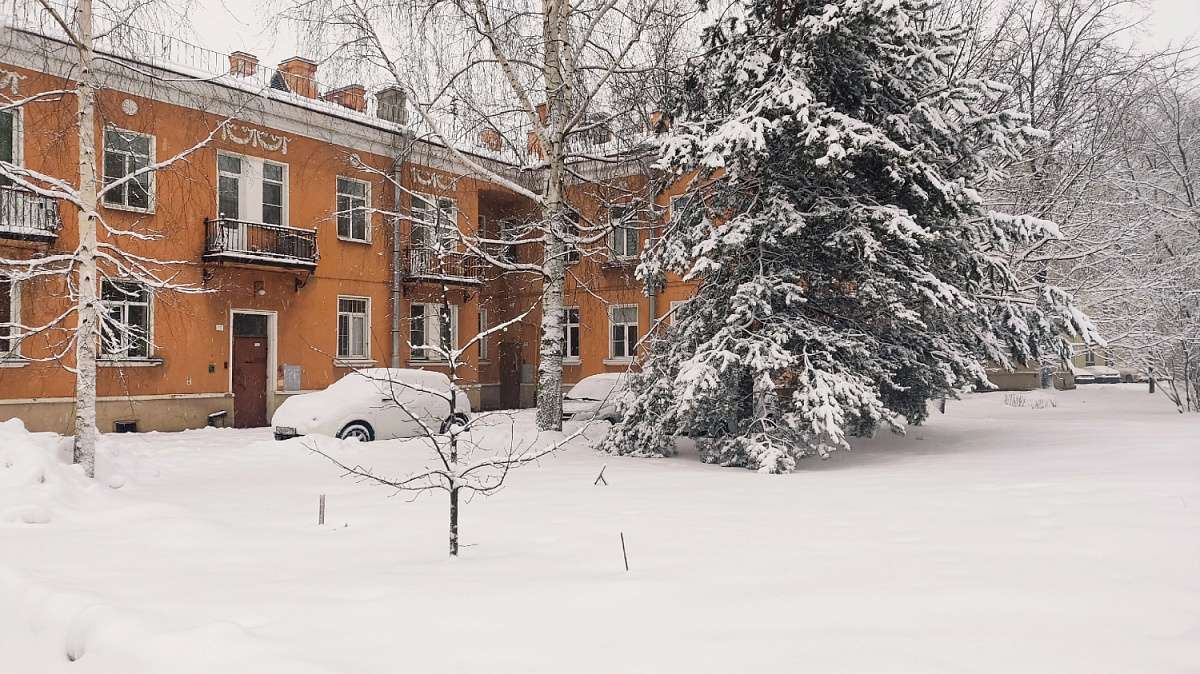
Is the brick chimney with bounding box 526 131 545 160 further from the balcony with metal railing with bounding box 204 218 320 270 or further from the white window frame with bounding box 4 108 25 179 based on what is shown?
the white window frame with bounding box 4 108 25 179

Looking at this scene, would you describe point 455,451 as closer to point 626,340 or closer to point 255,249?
point 255,249

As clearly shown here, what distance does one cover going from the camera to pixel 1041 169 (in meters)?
19.4

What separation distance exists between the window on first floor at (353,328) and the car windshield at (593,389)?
726cm

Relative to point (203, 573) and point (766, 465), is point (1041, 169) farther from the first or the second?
point (203, 573)

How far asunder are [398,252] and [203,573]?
18.4 m

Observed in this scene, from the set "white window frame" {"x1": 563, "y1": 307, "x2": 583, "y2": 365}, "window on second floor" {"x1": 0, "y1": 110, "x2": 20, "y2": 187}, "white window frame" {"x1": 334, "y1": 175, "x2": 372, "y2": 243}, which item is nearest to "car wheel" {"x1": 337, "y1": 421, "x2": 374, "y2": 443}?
"white window frame" {"x1": 334, "y1": 175, "x2": 372, "y2": 243}

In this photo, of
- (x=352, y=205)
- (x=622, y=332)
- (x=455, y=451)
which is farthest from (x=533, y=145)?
(x=455, y=451)

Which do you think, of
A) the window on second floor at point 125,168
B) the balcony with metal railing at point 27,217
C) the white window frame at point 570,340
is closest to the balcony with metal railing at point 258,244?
the window on second floor at point 125,168

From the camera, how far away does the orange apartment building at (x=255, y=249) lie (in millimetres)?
15430

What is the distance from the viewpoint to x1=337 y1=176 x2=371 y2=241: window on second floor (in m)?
21.7

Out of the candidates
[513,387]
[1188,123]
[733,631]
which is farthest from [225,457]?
[1188,123]

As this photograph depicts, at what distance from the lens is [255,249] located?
62.4 ft

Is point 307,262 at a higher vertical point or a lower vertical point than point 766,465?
higher

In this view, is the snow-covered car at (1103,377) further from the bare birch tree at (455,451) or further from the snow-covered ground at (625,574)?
the snow-covered ground at (625,574)
